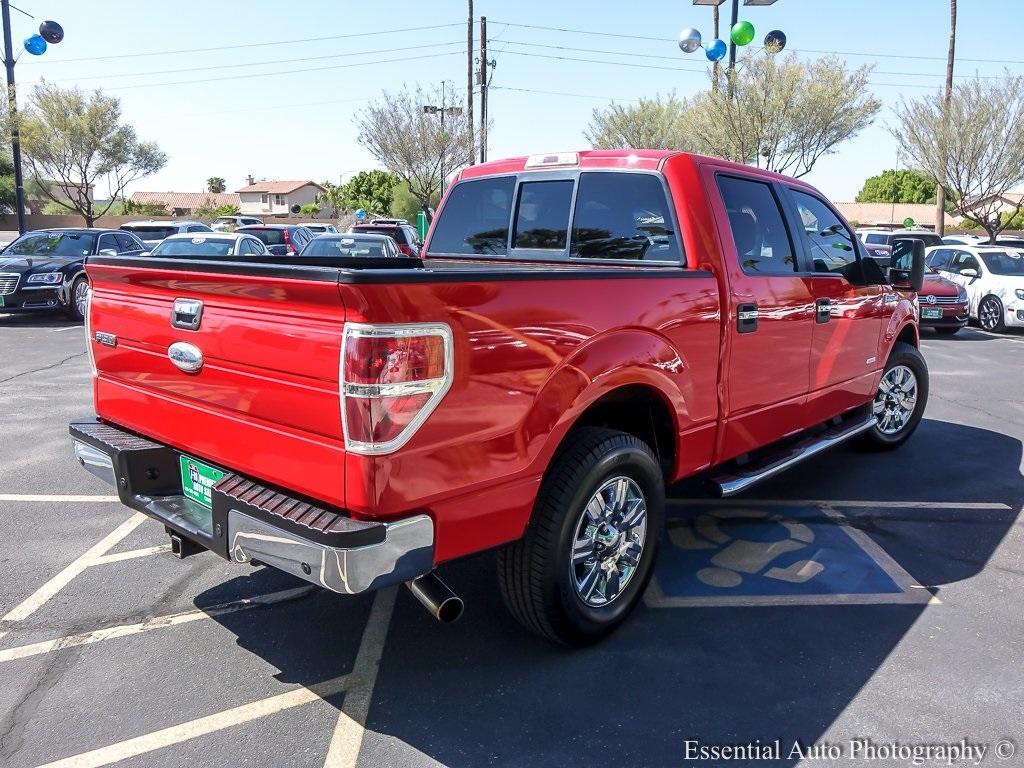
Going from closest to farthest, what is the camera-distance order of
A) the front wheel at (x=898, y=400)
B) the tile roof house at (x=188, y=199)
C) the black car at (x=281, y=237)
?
1. the front wheel at (x=898, y=400)
2. the black car at (x=281, y=237)
3. the tile roof house at (x=188, y=199)

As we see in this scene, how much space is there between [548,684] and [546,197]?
2.65 metres

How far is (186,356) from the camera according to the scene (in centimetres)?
292

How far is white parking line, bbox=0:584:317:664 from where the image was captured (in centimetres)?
326

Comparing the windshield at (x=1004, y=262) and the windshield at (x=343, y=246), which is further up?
the windshield at (x=343, y=246)

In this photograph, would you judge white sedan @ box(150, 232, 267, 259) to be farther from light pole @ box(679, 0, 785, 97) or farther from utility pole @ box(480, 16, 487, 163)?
utility pole @ box(480, 16, 487, 163)

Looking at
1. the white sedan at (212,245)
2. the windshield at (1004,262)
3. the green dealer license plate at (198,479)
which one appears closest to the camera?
the green dealer license plate at (198,479)

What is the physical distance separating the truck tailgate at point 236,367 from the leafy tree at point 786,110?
24.7 m

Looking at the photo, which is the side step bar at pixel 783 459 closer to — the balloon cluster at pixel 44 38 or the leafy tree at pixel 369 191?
the balloon cluster at pixel 44 38

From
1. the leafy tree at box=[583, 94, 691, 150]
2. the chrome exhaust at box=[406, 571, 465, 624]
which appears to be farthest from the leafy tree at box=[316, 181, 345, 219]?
the chrome exhaust at box=[406, 571, 465, 624]

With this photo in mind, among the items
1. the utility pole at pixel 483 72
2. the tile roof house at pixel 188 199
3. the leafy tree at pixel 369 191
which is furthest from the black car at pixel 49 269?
the tile roof house at pixel 188 199

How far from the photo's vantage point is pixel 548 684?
10.0 feet

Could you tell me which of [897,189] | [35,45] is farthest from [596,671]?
[897,189]

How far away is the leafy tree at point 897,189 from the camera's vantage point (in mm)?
83812

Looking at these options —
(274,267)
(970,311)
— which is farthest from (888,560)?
(970,311)
